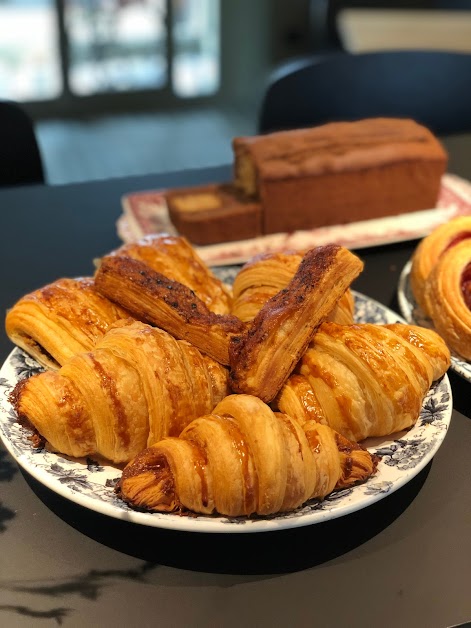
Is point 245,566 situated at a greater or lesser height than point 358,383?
lesser

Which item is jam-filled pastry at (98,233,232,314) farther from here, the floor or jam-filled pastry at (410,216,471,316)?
the floor

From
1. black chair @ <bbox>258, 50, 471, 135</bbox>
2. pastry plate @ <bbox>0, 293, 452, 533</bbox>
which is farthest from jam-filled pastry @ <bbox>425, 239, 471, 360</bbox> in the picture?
black chair @ <bbox>258, 50, 471, 135</bbox>

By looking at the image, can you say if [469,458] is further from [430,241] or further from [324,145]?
[324,145]

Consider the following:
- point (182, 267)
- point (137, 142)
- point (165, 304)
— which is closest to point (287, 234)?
point (182, 267)

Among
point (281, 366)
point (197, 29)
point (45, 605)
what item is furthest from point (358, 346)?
point (197, 29)

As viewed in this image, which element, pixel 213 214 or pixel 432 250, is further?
pixel 213 214

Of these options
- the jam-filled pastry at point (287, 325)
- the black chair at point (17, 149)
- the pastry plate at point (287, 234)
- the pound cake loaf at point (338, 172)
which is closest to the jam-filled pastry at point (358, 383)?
the jam-filled pastry at point (287, 325)

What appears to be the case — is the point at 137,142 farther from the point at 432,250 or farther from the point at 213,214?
the point at 432,250
